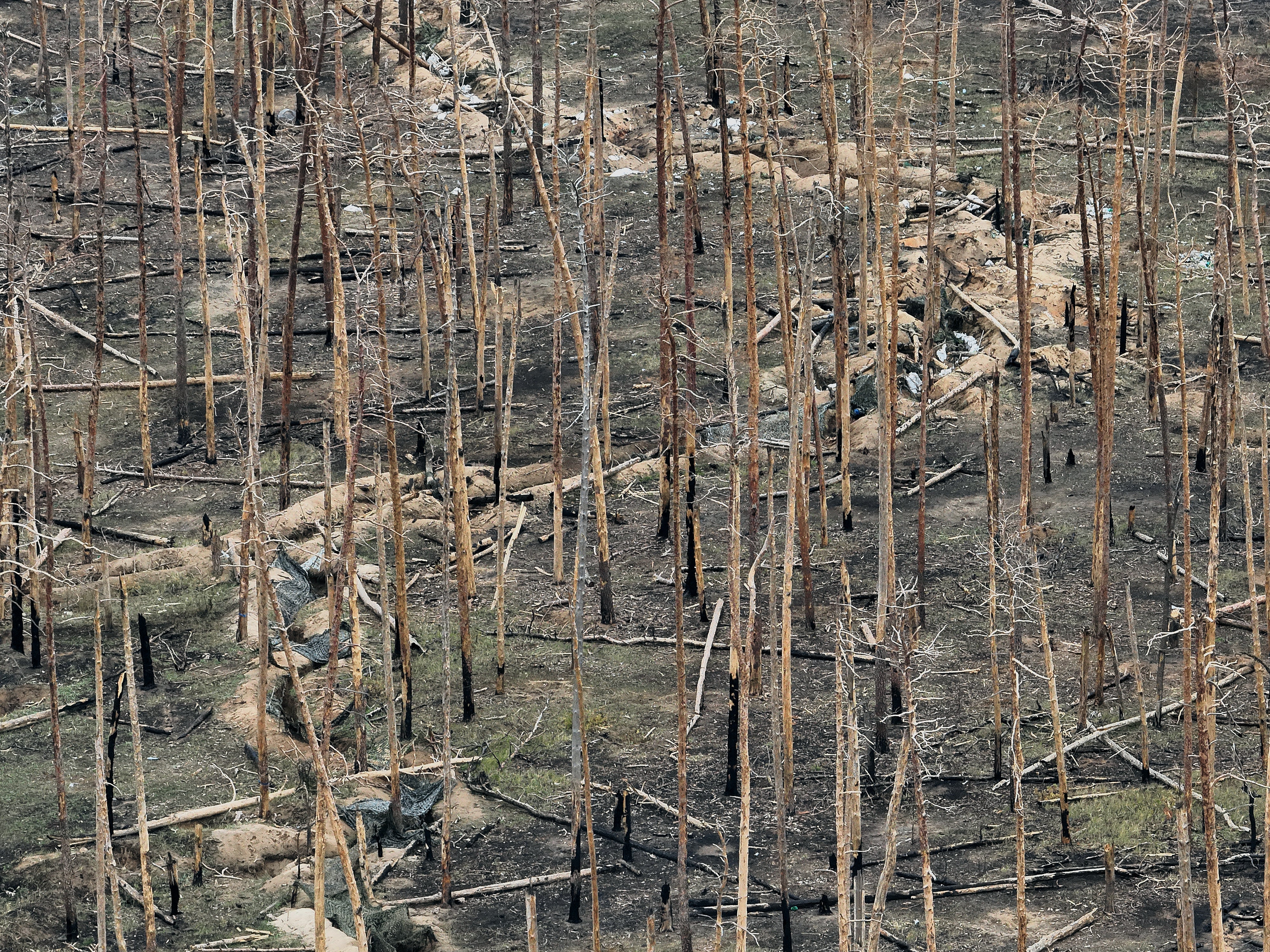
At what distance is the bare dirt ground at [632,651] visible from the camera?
14.3 m

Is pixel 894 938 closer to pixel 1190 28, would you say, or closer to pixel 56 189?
pixel 56 189

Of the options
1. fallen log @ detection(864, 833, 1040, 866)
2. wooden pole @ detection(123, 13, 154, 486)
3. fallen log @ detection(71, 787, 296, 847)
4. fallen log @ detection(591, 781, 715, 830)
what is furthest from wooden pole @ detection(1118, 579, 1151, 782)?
wooden pole @ detection(123, 13, 154, 486)

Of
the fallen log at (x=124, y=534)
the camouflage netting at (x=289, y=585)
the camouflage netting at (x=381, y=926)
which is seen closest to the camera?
the camouflage netting at (x=381, y=926)

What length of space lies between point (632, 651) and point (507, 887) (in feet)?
13.0

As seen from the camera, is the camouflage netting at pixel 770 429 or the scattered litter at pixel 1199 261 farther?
the scattered litter at pixel 1199 261

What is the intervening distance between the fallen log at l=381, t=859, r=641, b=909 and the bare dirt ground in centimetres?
8

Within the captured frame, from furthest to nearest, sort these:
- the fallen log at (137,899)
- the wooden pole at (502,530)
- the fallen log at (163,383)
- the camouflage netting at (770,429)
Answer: the fallen log at (163,383) → the camouflage netting at (770,429) → the wooden pole at (502,530) → the fallen log at (137,899)

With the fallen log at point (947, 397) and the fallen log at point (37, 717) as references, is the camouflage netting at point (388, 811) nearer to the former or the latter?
the fallen log at point (37, 717)

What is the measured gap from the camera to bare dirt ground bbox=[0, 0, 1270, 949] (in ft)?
47.0

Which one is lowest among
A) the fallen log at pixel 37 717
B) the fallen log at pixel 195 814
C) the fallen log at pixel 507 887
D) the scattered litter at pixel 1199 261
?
the fallen log at pixel 507 887

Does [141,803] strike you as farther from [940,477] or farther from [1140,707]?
[940,477]

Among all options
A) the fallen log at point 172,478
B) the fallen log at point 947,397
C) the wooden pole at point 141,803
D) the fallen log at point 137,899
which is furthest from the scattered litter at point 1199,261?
the wooden pole at point 141,803

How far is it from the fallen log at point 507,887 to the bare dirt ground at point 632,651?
76 millimetres

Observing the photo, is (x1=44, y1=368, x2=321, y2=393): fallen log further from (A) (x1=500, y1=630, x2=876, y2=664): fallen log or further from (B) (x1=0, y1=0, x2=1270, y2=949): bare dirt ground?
(A) (x1=500, y1=630, x2=876, y2=664): fallen log
